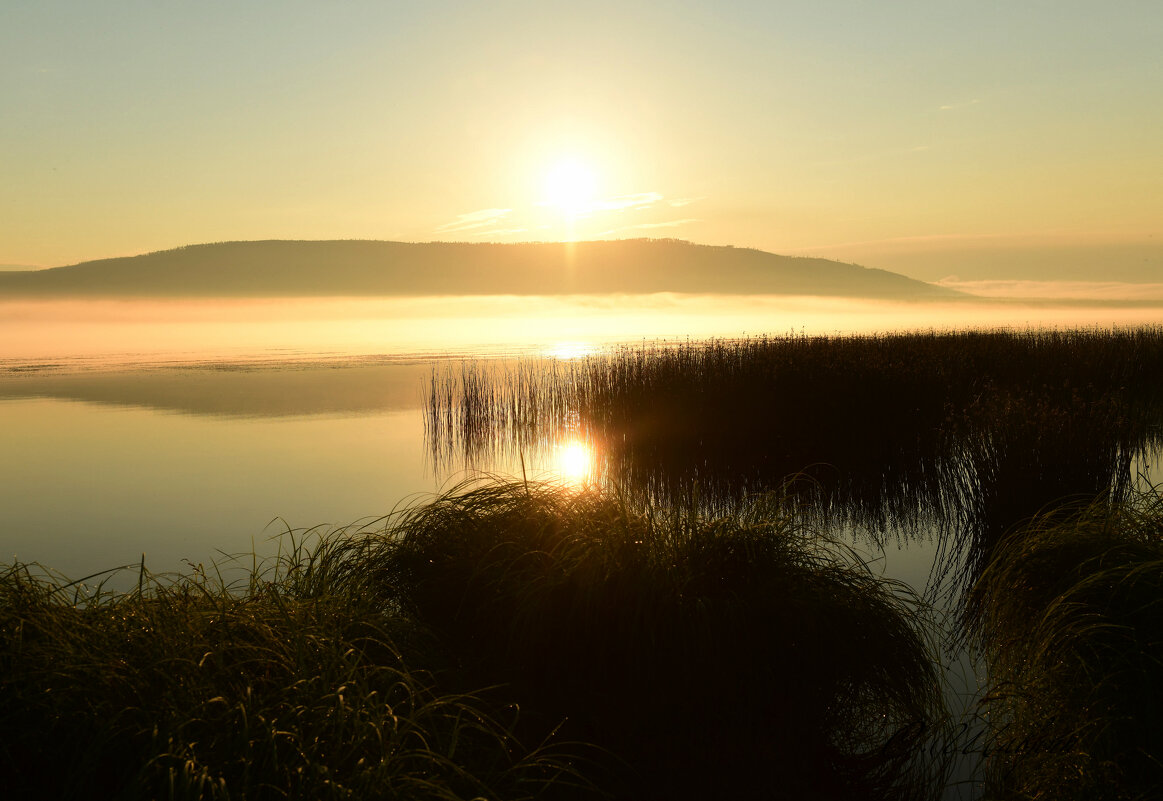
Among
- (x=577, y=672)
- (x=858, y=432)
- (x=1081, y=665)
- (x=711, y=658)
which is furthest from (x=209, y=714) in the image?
(x=858, y=432)

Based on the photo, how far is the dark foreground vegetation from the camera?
2.89 metres

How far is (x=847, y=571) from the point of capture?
15.8 ft

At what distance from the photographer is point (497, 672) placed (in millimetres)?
4461

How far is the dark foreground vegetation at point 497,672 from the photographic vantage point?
289 centimetres

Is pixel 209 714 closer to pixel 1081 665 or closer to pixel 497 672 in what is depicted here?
pixel 497 672

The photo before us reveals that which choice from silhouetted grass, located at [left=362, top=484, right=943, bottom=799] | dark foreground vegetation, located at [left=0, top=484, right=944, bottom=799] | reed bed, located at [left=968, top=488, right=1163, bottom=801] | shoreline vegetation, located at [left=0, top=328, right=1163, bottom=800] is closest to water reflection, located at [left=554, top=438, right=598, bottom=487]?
shoreline vegetation, located at [left=0, top=328, right=1163, bottom=800]

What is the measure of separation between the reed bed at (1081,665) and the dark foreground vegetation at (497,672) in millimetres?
443

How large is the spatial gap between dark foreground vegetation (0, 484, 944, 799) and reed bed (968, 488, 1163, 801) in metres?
0.44

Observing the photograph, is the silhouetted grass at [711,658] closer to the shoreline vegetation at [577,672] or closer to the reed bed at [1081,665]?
the shoreline vegetation at [577,672]

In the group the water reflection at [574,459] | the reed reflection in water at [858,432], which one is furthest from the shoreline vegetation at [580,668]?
the water reflection at [574,459]

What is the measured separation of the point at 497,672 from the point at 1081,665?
270cm

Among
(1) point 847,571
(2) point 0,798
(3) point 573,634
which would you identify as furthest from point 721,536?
(2) point 0,798

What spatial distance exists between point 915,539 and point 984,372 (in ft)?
27.5

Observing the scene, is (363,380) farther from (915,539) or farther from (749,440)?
(915,539)
